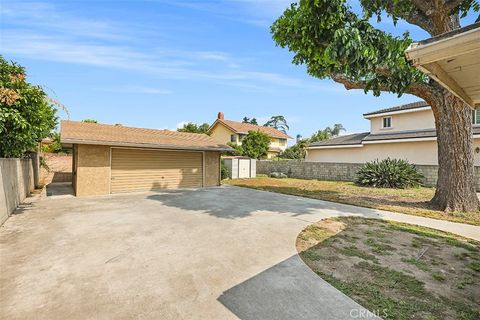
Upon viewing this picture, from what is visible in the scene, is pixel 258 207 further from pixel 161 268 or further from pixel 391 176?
pixel 391 176

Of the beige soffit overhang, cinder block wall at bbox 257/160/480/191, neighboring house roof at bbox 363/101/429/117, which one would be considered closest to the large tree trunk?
the beige soffit overhang

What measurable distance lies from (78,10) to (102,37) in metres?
1.79

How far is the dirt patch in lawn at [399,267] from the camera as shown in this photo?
3047 millimetres

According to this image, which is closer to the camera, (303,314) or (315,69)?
(303,314)

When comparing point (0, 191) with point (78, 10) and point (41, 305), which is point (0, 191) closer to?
point (41, 305)

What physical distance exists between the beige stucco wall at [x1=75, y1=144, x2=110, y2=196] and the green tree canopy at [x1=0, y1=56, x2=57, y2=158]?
356 centimetres

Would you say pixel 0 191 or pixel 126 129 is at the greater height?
pixel 126 129

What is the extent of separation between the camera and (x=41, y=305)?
116 inches

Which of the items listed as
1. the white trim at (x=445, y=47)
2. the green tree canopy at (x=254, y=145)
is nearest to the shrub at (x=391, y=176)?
the green tree canopy at (x=254, y=145)

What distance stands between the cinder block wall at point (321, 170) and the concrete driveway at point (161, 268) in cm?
978

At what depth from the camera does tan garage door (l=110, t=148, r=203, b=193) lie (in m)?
12.3

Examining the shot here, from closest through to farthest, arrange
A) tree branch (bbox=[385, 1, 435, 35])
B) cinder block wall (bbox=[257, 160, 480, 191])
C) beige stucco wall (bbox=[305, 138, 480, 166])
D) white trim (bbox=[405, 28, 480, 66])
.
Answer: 1. white trim (bbox=[405, 28, 480, 66])
2. tree branch (bbox=[385, 1, 435, 35])
3. cinder block wall (bbox=[257, 160, 480, 191])
4. beige stucco wall (bbox=[305, 138, 480, 166])

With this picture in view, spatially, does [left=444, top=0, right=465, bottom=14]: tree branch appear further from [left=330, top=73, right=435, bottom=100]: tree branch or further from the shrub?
the shrub

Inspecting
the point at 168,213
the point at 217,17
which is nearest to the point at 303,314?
the point at 168,213
